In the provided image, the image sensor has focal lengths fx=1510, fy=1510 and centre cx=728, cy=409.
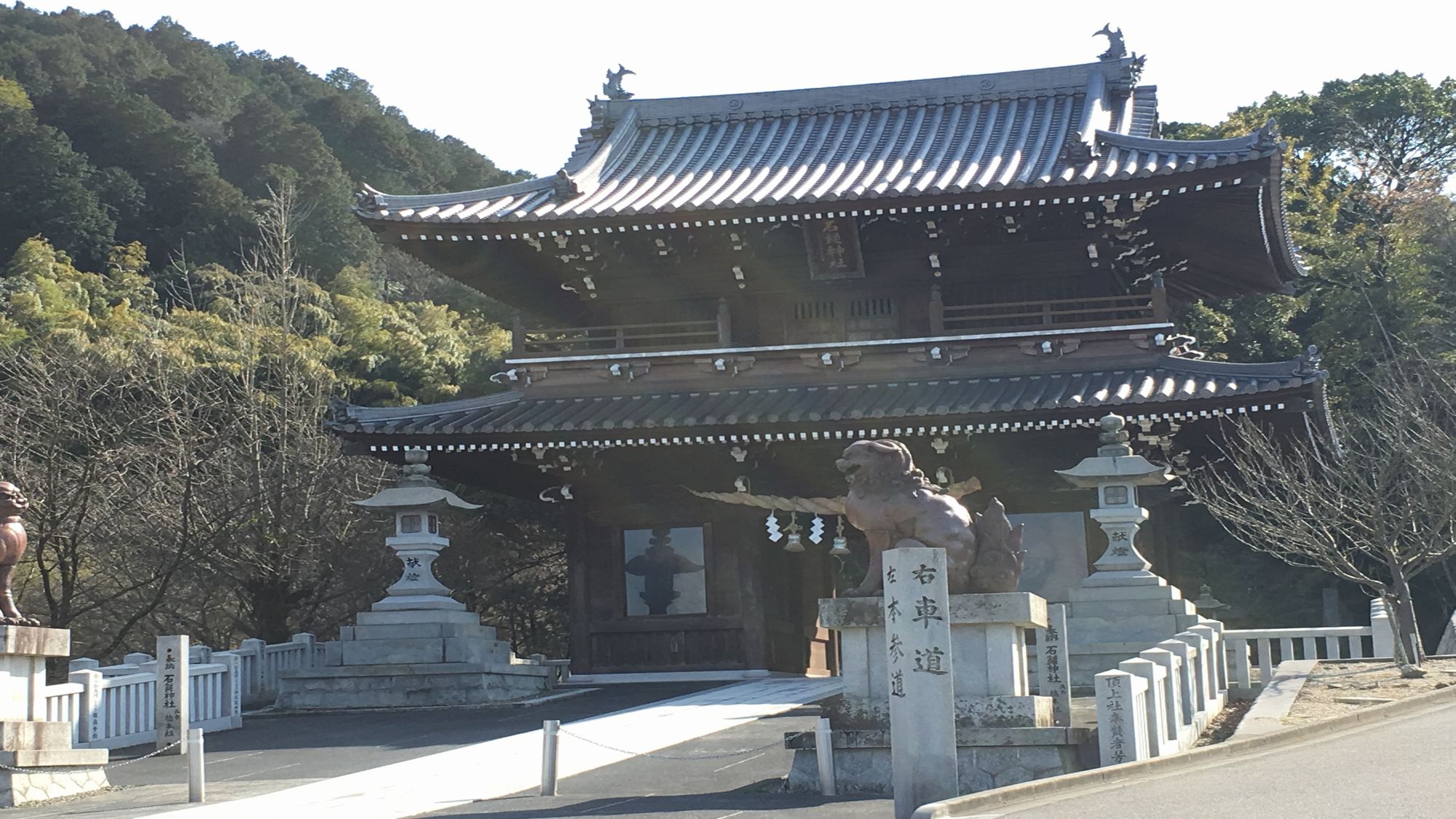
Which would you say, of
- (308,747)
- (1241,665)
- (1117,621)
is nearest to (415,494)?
(308,747)

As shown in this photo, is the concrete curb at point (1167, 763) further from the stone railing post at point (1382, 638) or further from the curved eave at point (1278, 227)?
the curved eave at point (1278, 227)

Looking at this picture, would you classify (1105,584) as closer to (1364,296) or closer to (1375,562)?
(1375,562)

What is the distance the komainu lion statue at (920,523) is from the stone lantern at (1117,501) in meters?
7.32

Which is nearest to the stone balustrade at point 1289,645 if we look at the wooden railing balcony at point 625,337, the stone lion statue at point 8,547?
the wooden railing balcony at point 625,337

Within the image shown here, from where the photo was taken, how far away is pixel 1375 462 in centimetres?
2244

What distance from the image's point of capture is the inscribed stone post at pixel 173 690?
1509 cm

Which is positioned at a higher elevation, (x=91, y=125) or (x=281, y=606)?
(x=91, y=125)

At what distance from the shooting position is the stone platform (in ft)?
37.1

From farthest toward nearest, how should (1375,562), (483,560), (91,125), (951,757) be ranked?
(91,125), (483,560), (1375,562), (951,757)

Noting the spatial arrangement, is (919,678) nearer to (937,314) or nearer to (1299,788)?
(1299,788)

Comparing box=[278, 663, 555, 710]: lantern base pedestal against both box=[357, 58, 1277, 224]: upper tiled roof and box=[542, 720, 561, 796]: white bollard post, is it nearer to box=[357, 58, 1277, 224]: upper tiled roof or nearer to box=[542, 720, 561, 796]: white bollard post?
box=[357, 58, 1277, 224]: upper tiled roof

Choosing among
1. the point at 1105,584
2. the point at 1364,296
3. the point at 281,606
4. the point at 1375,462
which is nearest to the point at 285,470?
the point at 281,606

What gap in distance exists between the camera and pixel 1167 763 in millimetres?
9961

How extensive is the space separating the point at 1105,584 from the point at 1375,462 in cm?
703
